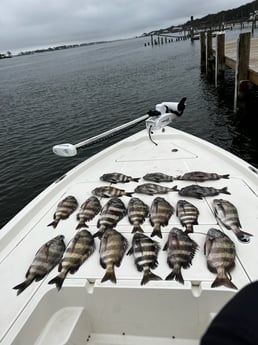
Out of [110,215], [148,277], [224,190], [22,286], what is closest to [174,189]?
[224,190]

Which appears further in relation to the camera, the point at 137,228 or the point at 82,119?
the point at 82,119

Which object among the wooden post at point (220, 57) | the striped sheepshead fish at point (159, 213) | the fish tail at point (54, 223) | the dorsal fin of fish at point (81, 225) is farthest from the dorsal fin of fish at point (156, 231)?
the wooden post at point (220, 57)

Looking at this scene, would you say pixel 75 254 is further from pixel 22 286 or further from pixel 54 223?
pixel 54 223

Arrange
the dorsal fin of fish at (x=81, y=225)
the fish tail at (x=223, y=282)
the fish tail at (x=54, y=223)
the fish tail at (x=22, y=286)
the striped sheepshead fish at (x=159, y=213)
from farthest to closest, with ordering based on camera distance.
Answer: the fish tail at (x=54, y=223)
the dorsal fin of fish at (x=81, y=225)
the striped sheepshead fish at (x=159, y=213)
the fish tail at (x=22, y=286)
the fish tail at (x=223, y=282)

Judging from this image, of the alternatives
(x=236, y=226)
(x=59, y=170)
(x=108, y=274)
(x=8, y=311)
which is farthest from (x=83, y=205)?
(x=59, y=170)

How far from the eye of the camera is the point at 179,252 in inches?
101

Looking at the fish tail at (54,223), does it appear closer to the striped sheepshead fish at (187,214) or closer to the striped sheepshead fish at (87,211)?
the striped sheepshead fish at (87,211)

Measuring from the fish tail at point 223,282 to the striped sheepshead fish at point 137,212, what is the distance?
996 mm

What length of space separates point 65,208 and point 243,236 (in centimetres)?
229

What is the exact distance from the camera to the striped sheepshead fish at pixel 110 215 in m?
3.12

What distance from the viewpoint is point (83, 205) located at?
11.8ft

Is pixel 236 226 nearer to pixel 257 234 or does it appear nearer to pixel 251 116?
pixel 257 234

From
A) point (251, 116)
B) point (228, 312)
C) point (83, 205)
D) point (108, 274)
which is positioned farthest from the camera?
point (251, 116)

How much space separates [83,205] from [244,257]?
82.3 inches
